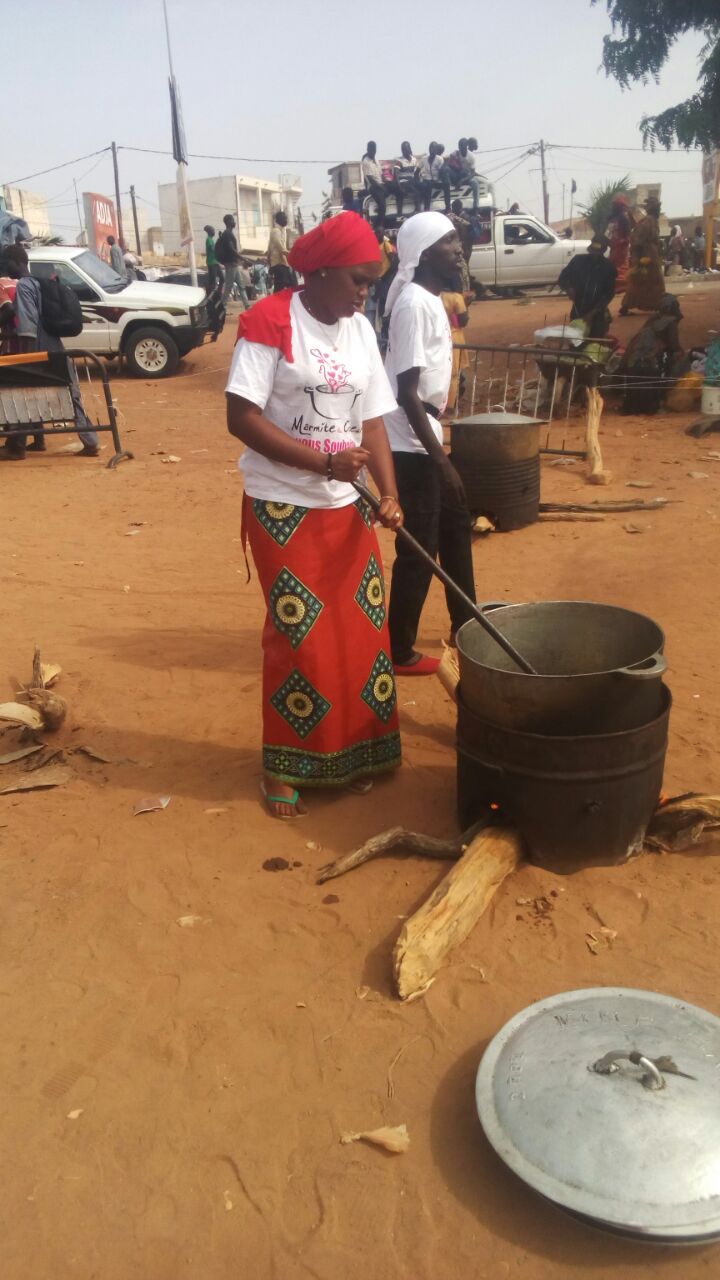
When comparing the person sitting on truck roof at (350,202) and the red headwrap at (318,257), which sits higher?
the person sitting on truck roof at (350,202)

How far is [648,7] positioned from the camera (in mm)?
13305

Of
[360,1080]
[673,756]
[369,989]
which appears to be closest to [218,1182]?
[360,1080]

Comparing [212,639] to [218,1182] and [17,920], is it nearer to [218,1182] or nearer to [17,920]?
[17,920]

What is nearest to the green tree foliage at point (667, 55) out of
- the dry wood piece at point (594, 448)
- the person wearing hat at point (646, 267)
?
the person wearing hat at point (646, 267)

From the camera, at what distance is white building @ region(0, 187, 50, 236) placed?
137ft

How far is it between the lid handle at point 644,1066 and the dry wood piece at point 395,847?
1085 millimetres

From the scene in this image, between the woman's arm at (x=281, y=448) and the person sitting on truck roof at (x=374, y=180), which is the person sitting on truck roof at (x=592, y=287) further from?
the woman's arm at (x=281, y=448)

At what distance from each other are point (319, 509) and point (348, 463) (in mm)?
262

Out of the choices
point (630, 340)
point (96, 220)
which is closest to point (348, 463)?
point (630, 340)

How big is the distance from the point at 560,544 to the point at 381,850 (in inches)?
168

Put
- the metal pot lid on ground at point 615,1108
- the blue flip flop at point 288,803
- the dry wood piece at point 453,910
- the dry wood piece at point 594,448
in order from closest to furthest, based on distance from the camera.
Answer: the metal pot lid on ground at point 615,1108, the dry wood piece at point 453,910, the blue flip flop at point 288,803, the dry wood piece at point 594,448

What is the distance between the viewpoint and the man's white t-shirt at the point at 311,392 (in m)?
3.07

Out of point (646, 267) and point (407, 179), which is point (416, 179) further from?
point (646, 267)

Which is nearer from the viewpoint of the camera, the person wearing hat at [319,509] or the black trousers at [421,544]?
the person wearing hat at [319,509]
